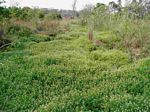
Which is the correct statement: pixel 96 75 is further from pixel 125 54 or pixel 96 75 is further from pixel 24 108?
pixel 125 54

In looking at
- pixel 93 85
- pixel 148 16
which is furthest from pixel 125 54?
pixel 93 85

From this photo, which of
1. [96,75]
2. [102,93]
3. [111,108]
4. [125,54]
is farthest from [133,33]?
[111,108]

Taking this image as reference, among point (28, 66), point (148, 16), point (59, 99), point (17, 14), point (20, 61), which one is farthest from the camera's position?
point (17, 14)

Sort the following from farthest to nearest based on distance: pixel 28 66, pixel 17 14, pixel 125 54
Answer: pixel 17 14
pixel 125 54
pixel 28 66

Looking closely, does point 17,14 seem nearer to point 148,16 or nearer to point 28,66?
point 148,16

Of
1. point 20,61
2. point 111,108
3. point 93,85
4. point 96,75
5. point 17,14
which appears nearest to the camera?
point 111,108

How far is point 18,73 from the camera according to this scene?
12711mm

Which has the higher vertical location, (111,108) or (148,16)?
(148,16)

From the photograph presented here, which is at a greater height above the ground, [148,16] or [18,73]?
[148,16]

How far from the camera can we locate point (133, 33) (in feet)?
59.6

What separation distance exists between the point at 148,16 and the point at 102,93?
36.9 ft

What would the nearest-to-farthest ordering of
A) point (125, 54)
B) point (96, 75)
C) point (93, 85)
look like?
1. point (93, 85)
2. point (96, 75)
3. point (125, 54)

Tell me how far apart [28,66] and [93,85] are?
3.86 m

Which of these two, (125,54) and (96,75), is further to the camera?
(125,54)
